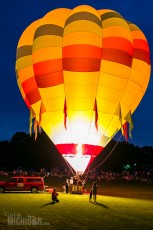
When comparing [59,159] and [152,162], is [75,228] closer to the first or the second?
[59,159]

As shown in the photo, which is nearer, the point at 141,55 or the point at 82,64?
the point at 82,64

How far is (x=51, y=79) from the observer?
78.8ft

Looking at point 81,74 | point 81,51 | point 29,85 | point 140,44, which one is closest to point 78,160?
point 81,74

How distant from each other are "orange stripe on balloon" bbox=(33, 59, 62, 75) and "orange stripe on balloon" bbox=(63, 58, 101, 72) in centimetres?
42

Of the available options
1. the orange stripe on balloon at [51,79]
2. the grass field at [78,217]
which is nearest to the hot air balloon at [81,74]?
the orange stripe on balloon at [51,79]

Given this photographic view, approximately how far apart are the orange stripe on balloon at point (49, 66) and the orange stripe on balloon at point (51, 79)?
24 cm

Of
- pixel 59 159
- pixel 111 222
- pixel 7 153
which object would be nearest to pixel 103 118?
pixel 111 222

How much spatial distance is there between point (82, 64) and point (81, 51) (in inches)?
30.7

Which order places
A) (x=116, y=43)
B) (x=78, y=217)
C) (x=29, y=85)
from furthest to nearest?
(x=29, y=85) → (x=116, y=43) → (x=78, y=217)

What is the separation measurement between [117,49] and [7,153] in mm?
83225

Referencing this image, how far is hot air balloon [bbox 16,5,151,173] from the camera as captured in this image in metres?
23.6

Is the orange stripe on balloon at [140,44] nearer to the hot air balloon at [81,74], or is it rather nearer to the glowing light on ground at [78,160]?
the hot air balloon at [81,74]

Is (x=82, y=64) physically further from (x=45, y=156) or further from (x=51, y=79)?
(x=45, y=156)

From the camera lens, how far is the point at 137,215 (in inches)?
674
